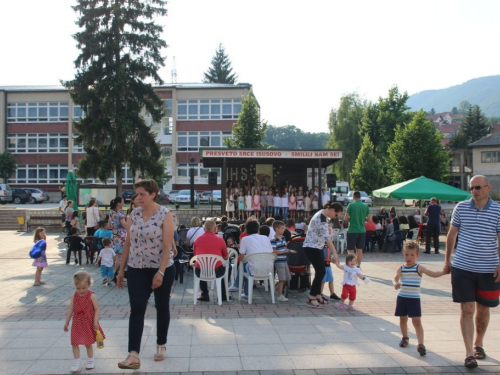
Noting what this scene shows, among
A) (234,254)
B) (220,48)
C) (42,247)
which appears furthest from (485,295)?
(220,48)

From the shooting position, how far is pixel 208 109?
51.6 metres

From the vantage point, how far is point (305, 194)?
2208cm

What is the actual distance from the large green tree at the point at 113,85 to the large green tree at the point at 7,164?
23.4 meters

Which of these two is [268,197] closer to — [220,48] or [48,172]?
[48,172]

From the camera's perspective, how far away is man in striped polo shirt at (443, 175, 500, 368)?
17.7 ft

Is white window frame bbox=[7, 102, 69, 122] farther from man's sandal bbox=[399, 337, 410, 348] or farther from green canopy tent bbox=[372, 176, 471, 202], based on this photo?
man's sandal bbox=[399, 337, 410, 348]

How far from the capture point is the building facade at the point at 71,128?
51375 millimetres

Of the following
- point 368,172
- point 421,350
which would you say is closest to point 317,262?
point 421,350

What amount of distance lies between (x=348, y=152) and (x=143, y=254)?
49821 millimetres

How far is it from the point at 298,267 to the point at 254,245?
48.2 inches

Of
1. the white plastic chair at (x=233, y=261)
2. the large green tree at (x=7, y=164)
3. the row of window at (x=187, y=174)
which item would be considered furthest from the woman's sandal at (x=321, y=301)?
the large green tree at (x=7, y=164)

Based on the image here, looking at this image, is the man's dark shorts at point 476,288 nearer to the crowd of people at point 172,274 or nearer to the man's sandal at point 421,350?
the crowd of people at point 172,274

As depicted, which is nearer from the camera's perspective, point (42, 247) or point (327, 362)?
point (327, 362)

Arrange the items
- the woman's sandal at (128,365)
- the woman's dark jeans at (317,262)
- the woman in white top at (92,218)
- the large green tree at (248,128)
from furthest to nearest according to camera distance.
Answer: the large green tree at (248,128), the woman in white top at (92,218), the woman's dark jeans at (317,262), the woman's sandal at (128,365)
